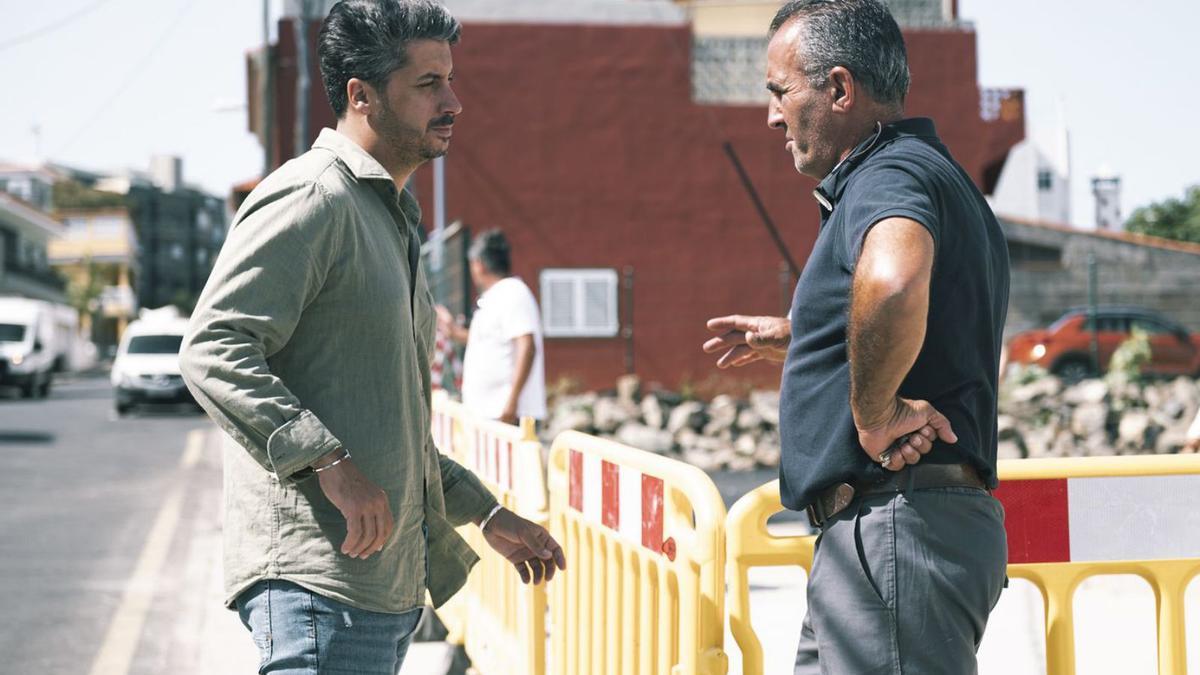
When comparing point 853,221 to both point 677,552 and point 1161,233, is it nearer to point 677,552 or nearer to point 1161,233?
point 677,552

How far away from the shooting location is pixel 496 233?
7457 millimetres

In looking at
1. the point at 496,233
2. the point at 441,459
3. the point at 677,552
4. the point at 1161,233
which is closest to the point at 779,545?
the point at 677,552

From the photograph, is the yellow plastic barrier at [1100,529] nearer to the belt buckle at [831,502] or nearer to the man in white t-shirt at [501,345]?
the belt buckle at [831,502]

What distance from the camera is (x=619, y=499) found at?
3533 mm

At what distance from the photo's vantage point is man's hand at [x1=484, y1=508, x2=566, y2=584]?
303 cm

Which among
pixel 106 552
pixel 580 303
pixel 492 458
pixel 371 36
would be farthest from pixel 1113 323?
pixel 371 36

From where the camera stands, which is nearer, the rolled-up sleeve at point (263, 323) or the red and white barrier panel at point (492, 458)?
the rolled-up sleeve at point (263, 323)

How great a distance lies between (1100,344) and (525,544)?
65.4ft

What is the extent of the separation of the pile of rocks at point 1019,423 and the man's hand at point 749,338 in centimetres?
1100

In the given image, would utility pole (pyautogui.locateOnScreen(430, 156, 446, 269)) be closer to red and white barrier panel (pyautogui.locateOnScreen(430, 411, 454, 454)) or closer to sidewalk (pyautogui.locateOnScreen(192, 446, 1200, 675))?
sidewalk (pyautogui.locateOnScreen(192, 446, 1200, 675))

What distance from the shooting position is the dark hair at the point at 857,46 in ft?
8.26

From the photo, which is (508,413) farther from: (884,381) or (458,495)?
(884,381)

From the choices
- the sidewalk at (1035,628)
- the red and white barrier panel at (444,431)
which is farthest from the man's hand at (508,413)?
the sidewalk at (1035,628)

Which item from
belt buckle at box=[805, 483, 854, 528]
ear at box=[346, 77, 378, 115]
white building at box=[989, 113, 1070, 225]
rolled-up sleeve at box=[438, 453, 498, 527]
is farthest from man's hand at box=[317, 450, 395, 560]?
white building at box=[989, 113, 1070, 225]
